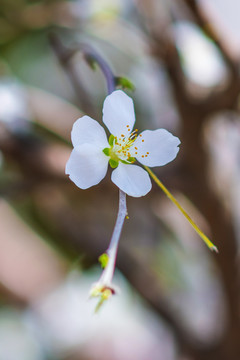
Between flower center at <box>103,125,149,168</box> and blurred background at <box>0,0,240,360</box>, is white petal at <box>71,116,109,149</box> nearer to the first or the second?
flower center at <box>103,125,149,168</box>

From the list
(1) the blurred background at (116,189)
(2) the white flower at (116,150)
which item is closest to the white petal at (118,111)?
(2) the white flower at (116,150)

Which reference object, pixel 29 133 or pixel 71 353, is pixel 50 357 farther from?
pixel 29 133

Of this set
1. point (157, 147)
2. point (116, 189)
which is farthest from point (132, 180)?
point (116, 189)

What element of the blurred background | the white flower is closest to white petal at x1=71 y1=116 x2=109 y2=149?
the white flower

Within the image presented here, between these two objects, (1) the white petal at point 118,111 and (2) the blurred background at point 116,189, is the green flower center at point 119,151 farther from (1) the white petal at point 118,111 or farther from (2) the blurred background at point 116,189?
(2) the blurred background at point 116,189

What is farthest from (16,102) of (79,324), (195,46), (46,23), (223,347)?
(79,324)
